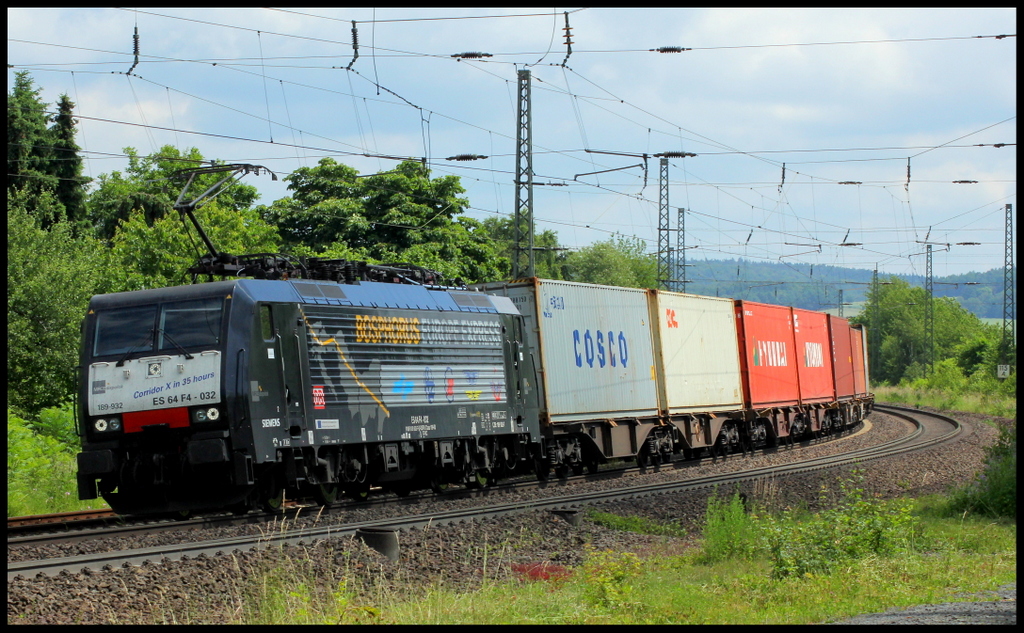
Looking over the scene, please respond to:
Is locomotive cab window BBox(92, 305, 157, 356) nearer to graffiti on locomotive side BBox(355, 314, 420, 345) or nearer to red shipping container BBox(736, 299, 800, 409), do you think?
graffiti on locomotive side BBox(355, 314, 420, 345)

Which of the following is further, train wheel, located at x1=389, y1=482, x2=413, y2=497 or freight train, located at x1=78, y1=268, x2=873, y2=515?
train wheel, located at x1=389, y1=482, x2=413, y2=497

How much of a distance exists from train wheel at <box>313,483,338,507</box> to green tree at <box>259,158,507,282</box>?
29.4 metres

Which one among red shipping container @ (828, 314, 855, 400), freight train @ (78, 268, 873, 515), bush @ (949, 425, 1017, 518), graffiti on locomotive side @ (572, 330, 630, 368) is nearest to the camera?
freight train @ (78, 268, 873, 515)

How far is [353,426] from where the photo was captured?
15.9 m

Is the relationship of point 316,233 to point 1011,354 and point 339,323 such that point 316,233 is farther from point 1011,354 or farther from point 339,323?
point 1011,354

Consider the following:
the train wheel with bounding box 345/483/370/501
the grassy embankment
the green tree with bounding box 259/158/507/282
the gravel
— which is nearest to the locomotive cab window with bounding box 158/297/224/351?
the gravel

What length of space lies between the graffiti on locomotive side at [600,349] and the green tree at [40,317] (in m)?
15.5

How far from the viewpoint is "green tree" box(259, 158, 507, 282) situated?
47.9 m

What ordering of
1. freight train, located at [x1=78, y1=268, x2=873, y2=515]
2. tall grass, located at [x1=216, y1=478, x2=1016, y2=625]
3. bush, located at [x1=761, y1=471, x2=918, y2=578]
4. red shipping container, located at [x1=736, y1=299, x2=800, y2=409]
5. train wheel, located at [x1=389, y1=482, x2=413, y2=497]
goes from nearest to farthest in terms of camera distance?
tall grass, located at [x1=216, y1=478, x2=1016, y2=625]
bush, located at [x1=761, y1=471, x2=918, y2=578]
freight train, located at [x1=78, y1=268, x2=873, y2=515]
train wheel, located at [x1=389, y1=482, x2=413, y2=497]
red shipping container, located at [x1=736, y1=299, x2=800, y2=409]

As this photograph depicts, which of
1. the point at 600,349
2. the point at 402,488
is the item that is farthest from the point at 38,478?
the point at 600,349

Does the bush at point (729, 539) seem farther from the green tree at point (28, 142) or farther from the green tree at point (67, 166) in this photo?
the green tree at point (67, 166)

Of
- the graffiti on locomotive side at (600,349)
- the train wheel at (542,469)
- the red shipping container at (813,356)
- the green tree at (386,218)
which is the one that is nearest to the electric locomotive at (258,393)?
the train wheel at (542,469)

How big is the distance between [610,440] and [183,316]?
34.0 feet

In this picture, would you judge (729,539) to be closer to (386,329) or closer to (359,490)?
(386,329)
